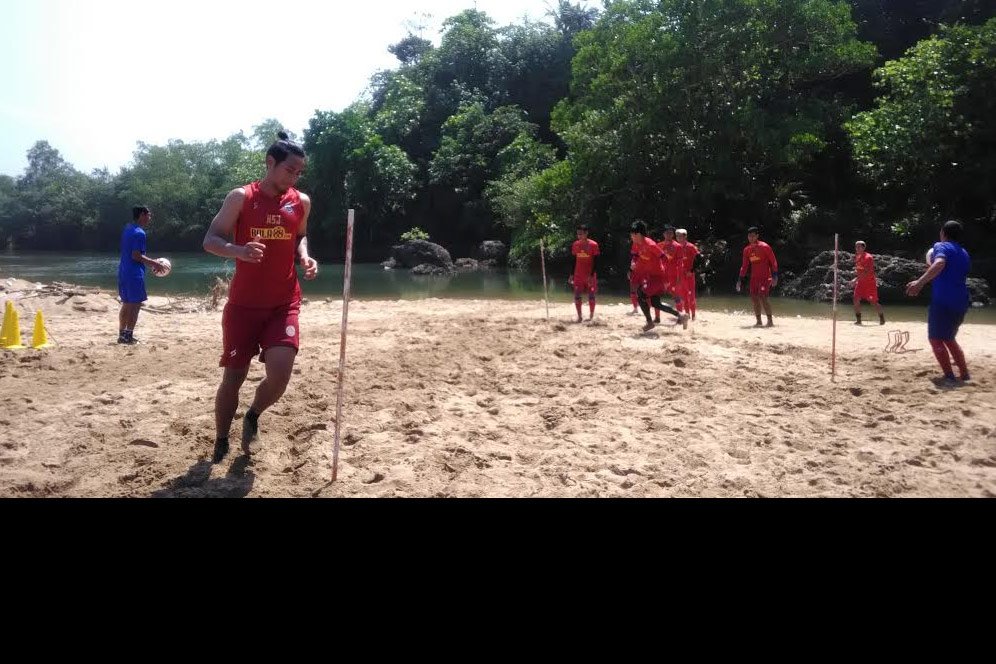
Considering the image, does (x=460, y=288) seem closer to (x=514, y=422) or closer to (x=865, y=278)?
(x=865, y=278)

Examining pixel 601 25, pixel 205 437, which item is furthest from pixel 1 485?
pixel 601 25

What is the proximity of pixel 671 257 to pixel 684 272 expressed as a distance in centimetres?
52

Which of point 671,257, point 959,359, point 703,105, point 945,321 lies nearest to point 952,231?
point 945,321

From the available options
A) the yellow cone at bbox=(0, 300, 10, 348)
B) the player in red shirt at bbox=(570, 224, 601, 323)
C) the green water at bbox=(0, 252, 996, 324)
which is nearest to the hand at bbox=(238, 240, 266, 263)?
the yellow cone at bbox=(0, 300, 10, 348)

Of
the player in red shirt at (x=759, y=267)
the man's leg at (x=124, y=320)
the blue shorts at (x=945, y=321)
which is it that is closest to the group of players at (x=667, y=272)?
the player in red shirt at (x=759, y=267)

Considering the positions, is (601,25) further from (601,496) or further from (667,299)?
(601,496)

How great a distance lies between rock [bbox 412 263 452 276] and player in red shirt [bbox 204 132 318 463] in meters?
30.1

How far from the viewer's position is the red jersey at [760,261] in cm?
1246

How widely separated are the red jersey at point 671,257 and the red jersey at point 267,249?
828cm

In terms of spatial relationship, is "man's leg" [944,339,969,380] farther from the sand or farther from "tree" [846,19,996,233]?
"tree" [846,19,996,233]

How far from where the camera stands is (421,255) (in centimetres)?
3753

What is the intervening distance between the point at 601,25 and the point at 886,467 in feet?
81.4

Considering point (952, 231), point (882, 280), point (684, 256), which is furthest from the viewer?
point (882, 280)

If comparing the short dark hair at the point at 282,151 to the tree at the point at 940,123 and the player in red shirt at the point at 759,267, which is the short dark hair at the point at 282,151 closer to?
the player in red shirt at the point at 759,267
